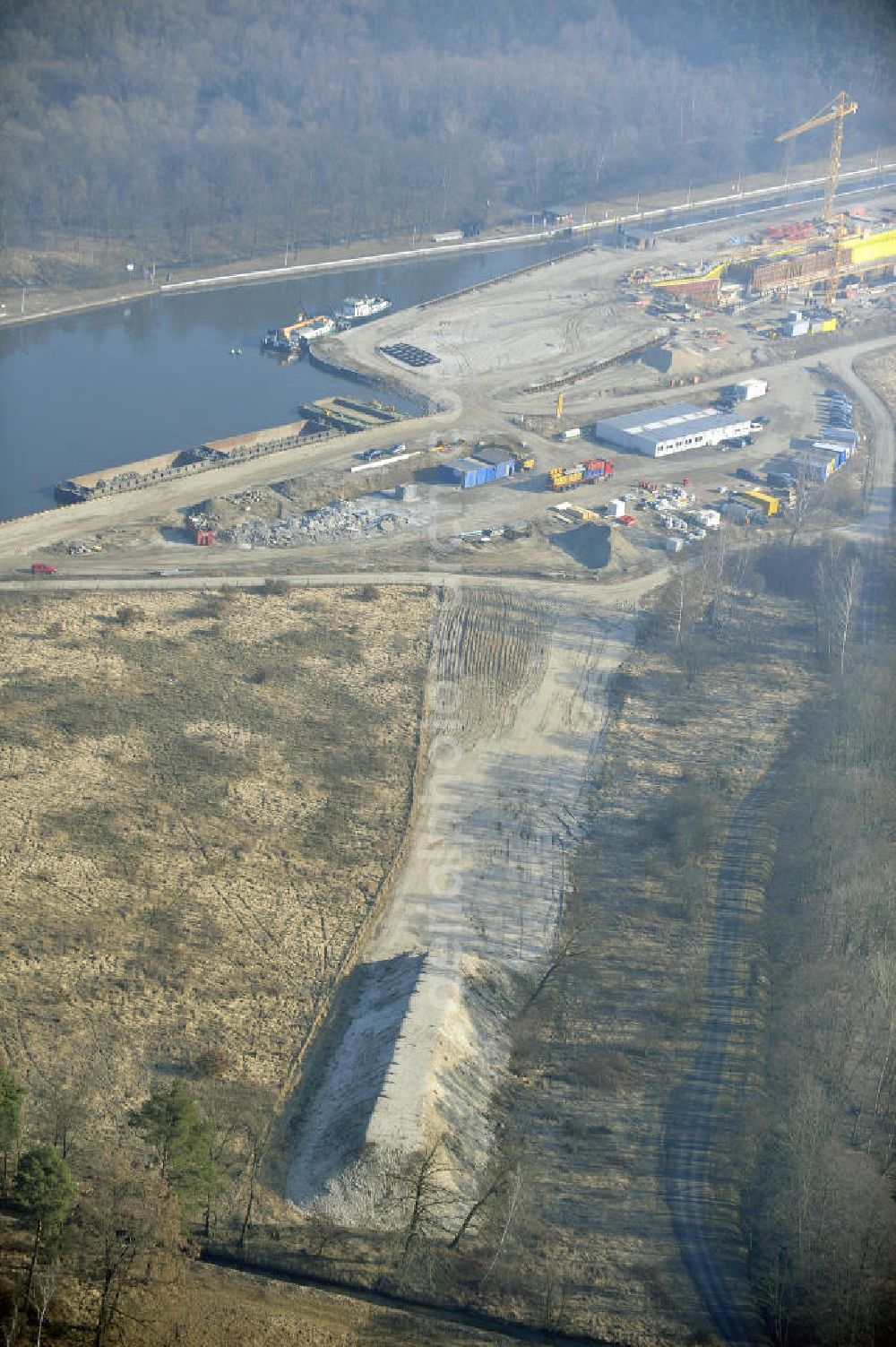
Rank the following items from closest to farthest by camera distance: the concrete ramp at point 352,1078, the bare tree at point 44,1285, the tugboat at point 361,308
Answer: the bare tree at point 44,1285
the concrete ramp at point 352,1078
the tugboat at point 361,308

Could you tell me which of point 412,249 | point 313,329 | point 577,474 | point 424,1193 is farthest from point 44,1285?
point 412,249

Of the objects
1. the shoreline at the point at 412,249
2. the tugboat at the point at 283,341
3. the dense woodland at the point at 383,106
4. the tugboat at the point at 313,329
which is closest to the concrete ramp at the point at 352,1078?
the tugboat at the point at 283,341

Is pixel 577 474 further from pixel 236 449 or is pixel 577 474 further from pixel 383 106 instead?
pixel 383 106

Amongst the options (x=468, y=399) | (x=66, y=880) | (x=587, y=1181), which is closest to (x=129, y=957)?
(x=66, y=880)

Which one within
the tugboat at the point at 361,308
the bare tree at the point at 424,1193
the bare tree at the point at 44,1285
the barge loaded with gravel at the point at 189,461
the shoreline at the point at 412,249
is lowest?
the bare tree at the point at 44,1285

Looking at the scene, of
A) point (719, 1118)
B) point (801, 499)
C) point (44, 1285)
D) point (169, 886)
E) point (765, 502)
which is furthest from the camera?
point (765, 502)

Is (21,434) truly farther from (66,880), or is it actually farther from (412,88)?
(412,88)

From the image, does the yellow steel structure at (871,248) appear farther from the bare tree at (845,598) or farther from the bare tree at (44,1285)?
the bare tree at (44,1285)
